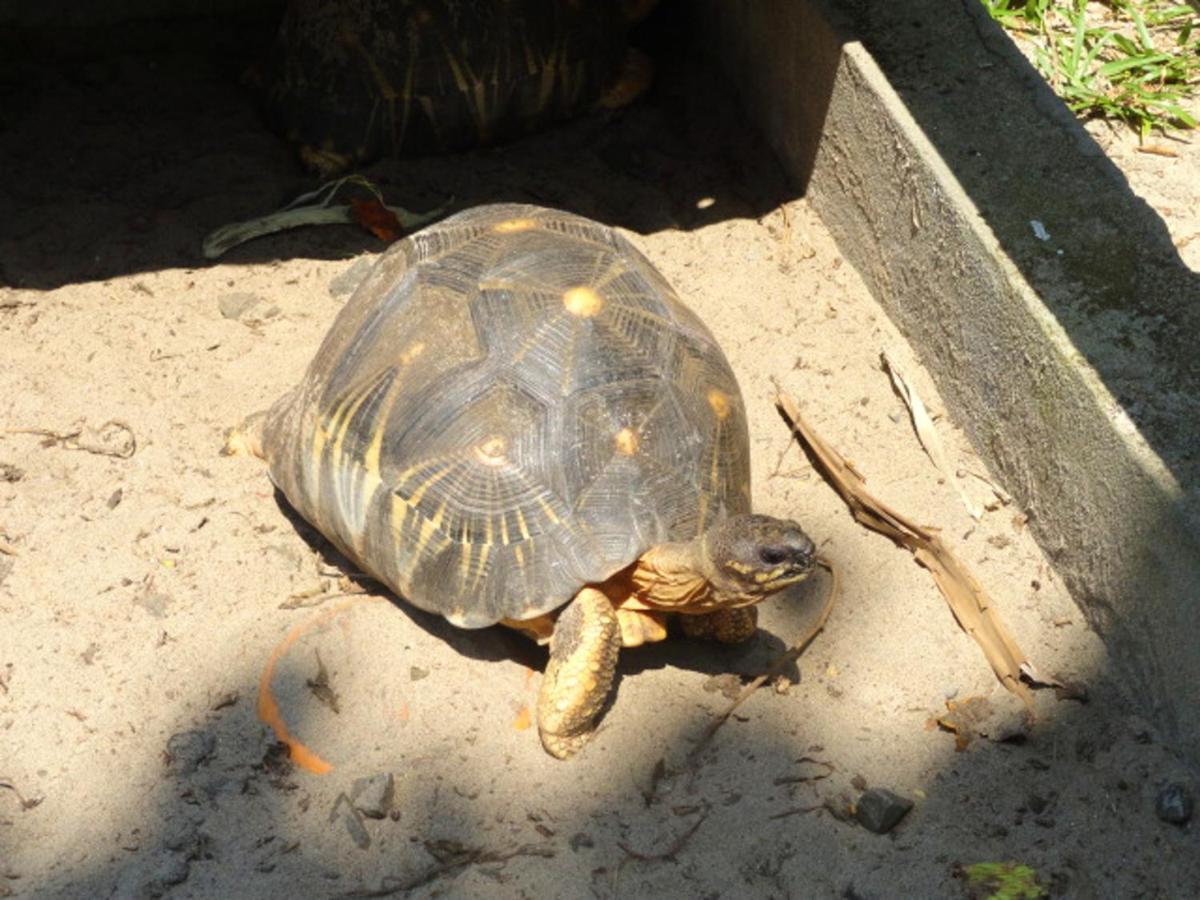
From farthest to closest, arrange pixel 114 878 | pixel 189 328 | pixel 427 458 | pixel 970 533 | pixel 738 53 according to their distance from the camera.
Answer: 1. pixel 738 53
2. pixel 189 328
3. pixel 970 533
4. pixel 427 458
5. pixel 114 878

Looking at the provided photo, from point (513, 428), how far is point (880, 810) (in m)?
1.14

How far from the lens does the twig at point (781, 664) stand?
3295mm

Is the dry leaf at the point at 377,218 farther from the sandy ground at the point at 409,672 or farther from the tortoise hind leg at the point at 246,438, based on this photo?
the tortoise hind leg at the point at 246,438

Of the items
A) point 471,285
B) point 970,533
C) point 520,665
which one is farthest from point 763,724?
point 471,285

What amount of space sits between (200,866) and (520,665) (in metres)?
0.84

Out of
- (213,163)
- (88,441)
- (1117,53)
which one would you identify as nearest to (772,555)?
(88,441)

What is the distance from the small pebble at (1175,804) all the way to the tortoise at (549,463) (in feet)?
3.07

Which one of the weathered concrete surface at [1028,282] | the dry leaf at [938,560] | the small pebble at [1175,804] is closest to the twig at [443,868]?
the dry leaf at [938,560]

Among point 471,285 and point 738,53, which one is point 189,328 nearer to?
point 471,285

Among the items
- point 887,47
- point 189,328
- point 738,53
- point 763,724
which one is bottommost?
point 189,328

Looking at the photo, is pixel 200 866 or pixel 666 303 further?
pixel 666 303

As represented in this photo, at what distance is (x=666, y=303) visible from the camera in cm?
354

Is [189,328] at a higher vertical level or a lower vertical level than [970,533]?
lower

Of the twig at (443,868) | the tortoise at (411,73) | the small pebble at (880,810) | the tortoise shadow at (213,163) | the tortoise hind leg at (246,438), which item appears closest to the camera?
the twig at (443,868)
